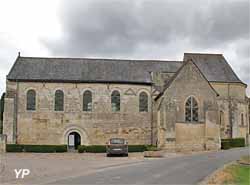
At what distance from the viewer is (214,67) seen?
52062 millimetres

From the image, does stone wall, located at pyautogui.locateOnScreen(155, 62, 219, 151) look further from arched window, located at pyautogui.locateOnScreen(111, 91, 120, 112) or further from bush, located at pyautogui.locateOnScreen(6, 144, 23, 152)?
bush, located at pyautogui.locateOnScreen(6, 144, 23, 152)

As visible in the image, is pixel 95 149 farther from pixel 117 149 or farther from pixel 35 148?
pixel 117 149

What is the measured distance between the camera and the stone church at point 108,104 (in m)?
40.8

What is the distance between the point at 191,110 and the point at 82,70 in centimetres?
1315

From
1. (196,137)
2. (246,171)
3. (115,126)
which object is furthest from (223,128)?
(246,171)

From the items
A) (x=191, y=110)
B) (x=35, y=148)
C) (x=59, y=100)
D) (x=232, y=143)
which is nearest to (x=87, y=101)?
(x=59, y=100)

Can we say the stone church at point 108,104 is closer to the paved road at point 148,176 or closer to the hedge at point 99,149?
the hedge at point 99,149

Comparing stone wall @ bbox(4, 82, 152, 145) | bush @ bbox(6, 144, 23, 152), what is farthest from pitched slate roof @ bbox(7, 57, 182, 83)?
bush @ bbox(6, 144, 23, 152)

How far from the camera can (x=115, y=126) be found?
44219 mm

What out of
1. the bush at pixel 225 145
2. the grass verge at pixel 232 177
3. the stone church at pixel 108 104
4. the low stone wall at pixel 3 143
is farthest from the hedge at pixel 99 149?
the grass verge at pixel 232 177

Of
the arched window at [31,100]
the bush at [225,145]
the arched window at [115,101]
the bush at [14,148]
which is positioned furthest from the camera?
the arched window at [115,101]

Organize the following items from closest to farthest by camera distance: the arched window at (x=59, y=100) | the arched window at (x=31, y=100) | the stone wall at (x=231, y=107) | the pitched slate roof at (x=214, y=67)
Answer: the arched window at (x=31, y=100)
the arched window at (x=59, y=100)
the stone wall at (x=231, y=107)
the pitched slate roof at (x=214, y=67)

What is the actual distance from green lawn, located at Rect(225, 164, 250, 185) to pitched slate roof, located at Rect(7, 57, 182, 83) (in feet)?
79.4

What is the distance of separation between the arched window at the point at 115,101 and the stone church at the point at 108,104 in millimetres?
108
